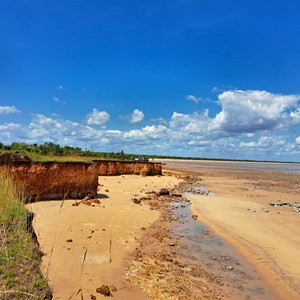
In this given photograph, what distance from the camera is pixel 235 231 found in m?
12.6

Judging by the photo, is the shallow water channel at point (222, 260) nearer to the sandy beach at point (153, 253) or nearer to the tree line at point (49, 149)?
the sandy beach at point (153, 253)

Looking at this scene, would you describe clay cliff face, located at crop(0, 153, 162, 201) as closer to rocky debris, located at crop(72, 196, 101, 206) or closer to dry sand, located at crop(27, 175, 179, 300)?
rocky debris, located at crop(72, 196, 101, 206)

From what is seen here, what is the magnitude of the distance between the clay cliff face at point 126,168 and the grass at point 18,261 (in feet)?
84.7

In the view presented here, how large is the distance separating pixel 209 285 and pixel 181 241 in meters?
3.50

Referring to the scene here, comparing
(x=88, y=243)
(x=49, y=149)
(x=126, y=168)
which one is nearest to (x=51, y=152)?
(x=49, y=149)

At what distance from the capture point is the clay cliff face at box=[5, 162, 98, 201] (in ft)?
48.6

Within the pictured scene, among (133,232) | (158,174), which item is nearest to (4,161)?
(133,232)

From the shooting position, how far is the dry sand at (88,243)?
6.49m

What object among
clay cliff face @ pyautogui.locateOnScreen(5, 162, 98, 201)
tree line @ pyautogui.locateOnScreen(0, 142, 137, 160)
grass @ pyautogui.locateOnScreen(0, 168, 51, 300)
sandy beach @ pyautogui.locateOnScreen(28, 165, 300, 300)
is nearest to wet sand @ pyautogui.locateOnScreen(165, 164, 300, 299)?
sandy beach @ pyautogui.locateOnScreen(28, 165, 300, 300)

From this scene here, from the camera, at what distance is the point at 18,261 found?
15.5 feet

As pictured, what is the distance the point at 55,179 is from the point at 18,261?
11.5 meters

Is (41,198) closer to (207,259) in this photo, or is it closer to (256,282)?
(207,259)

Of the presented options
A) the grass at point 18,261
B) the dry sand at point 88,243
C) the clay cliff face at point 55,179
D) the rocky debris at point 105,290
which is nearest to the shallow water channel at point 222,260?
the dry sand at point 88,243

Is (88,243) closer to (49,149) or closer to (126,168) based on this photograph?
(49,149)
